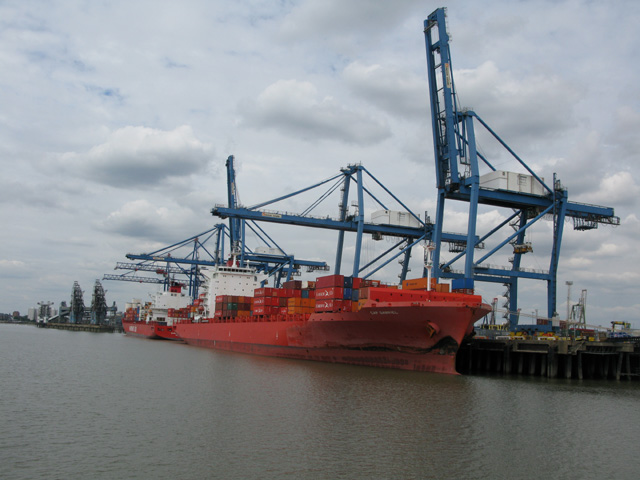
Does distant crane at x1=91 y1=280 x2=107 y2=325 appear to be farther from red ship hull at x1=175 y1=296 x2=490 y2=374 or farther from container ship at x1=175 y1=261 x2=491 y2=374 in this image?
red ship hull at x1=175 y1=296 x2=490 y2=374

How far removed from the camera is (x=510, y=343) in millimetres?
29797

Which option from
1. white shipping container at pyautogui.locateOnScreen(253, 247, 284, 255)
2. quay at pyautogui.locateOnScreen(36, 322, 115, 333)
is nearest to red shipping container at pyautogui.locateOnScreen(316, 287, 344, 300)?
white shipping container at pyautogui.locateOnScreen(253, 247, 284, 255)

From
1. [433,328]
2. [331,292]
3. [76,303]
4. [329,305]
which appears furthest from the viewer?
[76,303]

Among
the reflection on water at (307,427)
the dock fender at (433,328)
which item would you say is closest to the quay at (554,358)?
the reflection on water at (307,427)

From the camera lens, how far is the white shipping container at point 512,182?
35.4 meters

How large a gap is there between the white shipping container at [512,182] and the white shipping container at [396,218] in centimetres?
1141

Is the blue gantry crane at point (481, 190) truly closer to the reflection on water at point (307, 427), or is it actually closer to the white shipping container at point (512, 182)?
the white shipping container at point (512, 182)

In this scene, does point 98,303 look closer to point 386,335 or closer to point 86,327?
point 86,327

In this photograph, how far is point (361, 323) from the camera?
26.3m

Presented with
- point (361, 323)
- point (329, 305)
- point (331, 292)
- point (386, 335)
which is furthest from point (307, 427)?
point (331, 292)

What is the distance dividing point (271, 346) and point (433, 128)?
769 inches

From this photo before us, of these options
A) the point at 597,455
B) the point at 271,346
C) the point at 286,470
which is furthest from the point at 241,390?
the point at 271,346

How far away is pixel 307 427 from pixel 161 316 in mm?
55959

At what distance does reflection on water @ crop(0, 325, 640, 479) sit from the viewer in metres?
11.2
